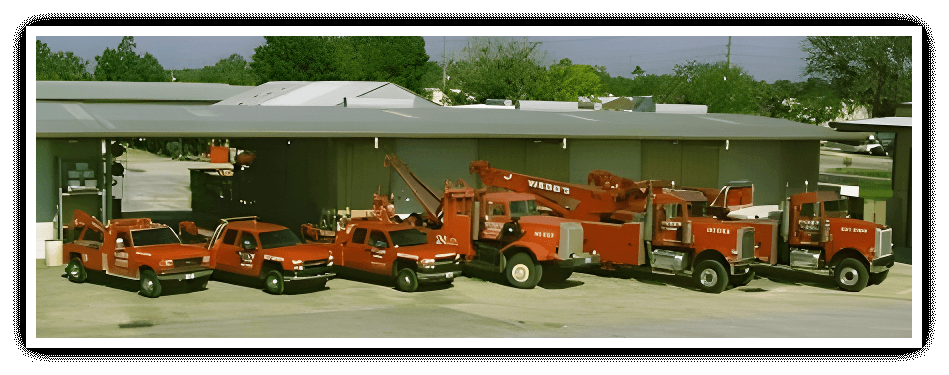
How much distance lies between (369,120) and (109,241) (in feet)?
30.7

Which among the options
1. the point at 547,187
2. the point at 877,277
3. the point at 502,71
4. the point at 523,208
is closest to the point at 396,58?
the point at 502,71

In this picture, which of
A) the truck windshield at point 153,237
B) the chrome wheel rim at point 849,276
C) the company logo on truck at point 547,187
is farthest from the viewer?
the company logo on truck at point 547,187

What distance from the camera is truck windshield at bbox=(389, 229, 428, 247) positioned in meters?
22.0

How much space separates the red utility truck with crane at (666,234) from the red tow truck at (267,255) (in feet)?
23.7

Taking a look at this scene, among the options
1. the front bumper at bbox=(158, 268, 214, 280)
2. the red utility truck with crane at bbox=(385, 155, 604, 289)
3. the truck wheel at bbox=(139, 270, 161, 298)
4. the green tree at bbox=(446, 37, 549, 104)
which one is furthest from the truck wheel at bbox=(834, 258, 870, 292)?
the green tree at bbox=(446, 37, 549, 104)

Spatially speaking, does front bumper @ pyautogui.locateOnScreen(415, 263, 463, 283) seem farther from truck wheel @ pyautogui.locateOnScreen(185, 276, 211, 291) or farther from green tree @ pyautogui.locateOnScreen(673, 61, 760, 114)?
green tree @ pyautogui.locateOnScreen(673, 61, 760, 114)

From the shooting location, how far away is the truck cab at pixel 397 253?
21531mm

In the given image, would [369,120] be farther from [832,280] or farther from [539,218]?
[832,280]

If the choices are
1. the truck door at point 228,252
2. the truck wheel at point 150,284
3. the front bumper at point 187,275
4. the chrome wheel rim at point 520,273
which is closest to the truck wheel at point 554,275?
the chrome wheel rim at point 520,273

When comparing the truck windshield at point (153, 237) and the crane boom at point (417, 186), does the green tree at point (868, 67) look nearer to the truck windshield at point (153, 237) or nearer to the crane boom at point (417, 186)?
the crane boom at point (417, 186)

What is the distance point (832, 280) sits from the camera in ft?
76.2

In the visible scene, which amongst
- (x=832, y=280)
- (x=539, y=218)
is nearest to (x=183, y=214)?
(x=539, y=218)

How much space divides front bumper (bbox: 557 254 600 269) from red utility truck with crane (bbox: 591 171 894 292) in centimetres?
208

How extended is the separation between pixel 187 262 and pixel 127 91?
47.2 m
